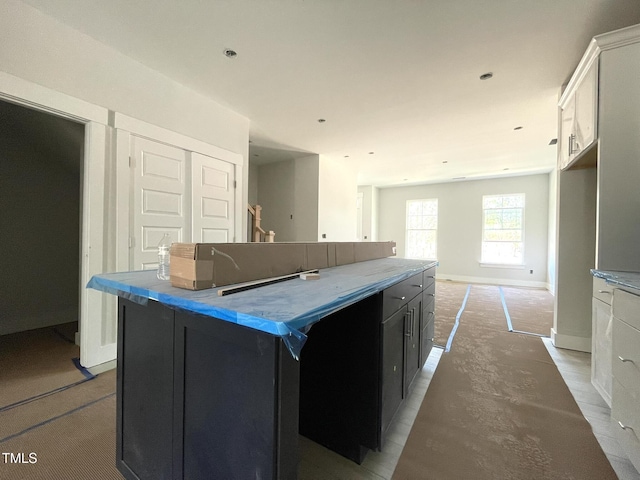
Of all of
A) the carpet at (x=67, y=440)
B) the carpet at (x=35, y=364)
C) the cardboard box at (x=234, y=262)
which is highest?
the cardboard box at (x=234, y=262)

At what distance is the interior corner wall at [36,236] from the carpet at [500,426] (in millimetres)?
4161

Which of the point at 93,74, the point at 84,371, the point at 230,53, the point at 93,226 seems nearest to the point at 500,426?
the point at 84,371

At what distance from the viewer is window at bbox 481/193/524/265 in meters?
6.59

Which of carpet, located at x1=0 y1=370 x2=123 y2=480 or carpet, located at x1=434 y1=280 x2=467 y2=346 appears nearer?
carpet, located at x1=0 y1=370 x2=123 y2=480

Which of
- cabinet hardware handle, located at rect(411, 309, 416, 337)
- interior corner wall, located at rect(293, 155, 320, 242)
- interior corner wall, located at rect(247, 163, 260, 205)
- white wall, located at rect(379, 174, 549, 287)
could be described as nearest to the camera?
cabinet hardware handle, located at rect(411, 309, 416, 337)

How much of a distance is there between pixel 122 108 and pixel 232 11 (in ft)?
4.30

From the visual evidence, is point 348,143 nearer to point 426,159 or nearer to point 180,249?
point 426,159

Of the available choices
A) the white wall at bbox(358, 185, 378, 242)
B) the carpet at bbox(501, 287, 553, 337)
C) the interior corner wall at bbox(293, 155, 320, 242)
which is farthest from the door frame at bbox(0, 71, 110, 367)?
the white wall at bbox(358, 185, 378, 242)

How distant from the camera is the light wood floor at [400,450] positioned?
1.25 m

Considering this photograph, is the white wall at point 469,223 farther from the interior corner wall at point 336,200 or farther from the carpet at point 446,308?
the interior corner wall at point 336,200

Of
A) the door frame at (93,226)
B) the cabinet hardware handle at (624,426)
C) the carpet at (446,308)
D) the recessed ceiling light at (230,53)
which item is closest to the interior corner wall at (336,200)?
the carpet at (446,308)

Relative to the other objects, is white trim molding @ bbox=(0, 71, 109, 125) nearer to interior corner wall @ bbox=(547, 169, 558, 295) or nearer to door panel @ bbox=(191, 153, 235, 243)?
door panel @ bbox=(191, 153, 235, 243)

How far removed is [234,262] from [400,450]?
4.36ft

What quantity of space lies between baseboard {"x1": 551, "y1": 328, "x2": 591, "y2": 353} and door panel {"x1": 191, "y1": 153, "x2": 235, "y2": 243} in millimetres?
3810
